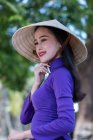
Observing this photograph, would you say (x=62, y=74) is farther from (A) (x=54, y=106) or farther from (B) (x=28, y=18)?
(B) (x=28, y=18)

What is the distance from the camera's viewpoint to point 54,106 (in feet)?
7.03

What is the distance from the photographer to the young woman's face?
227 cm

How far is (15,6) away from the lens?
498cm

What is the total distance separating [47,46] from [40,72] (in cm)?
15

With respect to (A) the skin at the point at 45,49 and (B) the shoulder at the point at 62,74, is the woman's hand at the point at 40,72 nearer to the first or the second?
(A) the skin at the point at 45,49

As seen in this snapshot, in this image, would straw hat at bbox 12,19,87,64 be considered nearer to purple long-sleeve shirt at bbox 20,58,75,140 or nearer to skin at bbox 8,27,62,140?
skin at bbox 8,27,62,140

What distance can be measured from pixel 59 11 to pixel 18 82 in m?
2.62

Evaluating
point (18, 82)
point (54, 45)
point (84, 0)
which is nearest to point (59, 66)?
point (54, 45)

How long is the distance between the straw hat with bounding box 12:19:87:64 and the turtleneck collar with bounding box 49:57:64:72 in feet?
0.54

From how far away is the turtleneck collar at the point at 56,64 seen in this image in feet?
7.29

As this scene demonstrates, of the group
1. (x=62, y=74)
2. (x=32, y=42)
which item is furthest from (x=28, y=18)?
(x=62, y=74)

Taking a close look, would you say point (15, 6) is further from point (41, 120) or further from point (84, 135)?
point (84, 135)

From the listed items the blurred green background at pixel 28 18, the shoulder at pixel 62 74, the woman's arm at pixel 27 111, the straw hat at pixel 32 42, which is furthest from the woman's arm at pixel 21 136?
the blurred green background at pixel 28 18

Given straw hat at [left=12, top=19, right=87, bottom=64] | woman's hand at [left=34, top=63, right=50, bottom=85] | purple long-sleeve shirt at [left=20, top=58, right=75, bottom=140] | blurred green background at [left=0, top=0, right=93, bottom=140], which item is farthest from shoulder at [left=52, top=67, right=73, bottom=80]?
blurred green background at [left=0, top=0, right=93, bottom=140]
